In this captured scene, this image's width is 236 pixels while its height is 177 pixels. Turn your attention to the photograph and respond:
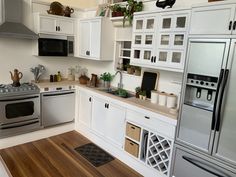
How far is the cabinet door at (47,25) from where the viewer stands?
12.0ft

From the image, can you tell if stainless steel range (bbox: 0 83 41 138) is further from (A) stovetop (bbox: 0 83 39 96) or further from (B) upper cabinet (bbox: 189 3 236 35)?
(B) upper cabinet (bbox: 189 3 236 35)

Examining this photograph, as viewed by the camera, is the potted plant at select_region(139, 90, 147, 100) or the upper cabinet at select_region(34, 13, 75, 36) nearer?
the potted plant at select_region(139, 90, 147, 100)

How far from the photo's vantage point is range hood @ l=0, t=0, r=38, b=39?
3.21 m

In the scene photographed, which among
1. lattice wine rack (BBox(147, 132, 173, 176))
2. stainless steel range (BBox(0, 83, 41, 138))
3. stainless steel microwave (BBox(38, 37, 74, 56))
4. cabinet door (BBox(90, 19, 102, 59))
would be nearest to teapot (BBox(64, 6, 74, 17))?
stainless steel microwave (BBox(38, 37, 74, 56))

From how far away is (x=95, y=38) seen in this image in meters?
3.69

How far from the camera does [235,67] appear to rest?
5.90 feet

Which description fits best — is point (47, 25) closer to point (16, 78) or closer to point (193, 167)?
point (16, 78)

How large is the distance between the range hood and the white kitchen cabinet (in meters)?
0.99

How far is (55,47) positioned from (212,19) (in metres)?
→ 2.98

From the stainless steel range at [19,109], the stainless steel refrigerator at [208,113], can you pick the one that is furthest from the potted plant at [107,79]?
the stainless steel refrigerator at [208,113]

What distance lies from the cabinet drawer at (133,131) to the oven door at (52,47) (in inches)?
83.8

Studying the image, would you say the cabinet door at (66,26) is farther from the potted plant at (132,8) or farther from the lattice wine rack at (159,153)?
the lattice wine rack at (159,153)

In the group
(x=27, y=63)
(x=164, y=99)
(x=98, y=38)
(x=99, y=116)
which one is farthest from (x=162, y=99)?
(x=27, y=63)

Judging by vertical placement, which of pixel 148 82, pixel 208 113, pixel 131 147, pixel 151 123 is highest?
pixel 148 82
